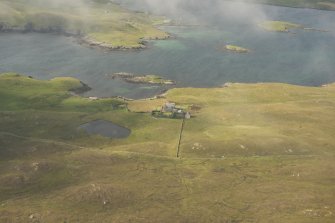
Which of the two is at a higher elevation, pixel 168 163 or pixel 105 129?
pixel 168 163

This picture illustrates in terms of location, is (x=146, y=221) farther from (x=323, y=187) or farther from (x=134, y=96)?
(x=134, y=96)

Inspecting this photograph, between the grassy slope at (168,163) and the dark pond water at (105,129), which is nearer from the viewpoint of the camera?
the grassy slope at (168,163)

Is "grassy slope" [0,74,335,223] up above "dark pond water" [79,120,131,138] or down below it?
above

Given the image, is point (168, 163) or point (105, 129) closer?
point (168, 163)

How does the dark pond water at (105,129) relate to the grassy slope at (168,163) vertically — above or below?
below
